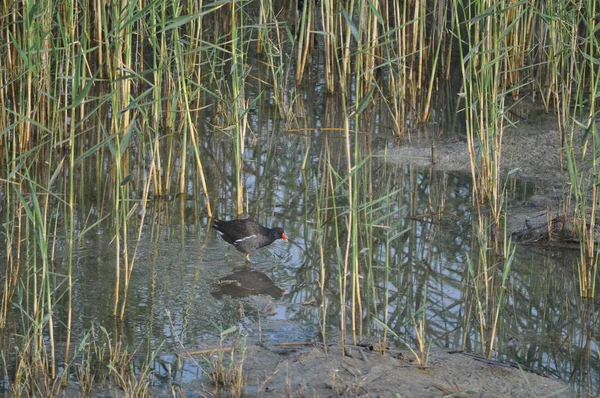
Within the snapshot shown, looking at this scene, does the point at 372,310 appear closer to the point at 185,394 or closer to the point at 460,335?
the point at 460,335

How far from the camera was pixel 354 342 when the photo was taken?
4590 millimetres

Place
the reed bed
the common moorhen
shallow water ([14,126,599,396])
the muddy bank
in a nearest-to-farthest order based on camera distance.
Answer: the muddy bank < the reed bed < shallow water ([14,126,599,396]) < the common moorhen

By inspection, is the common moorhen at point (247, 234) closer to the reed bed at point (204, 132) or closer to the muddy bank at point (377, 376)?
the reed bed at point (204, 132)

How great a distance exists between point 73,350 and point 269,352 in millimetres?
974

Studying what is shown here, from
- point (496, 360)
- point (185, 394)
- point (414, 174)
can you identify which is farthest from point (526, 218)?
point (185, 394)

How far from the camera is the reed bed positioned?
4.62 metres

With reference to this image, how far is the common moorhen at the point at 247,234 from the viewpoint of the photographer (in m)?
6.10

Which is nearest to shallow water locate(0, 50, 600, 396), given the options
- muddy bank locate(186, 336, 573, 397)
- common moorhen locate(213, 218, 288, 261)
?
common moorhen locate(213, 218, 288, 261)

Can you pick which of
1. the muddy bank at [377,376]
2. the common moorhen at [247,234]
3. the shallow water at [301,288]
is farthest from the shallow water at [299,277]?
the muddy bank at [377,376]

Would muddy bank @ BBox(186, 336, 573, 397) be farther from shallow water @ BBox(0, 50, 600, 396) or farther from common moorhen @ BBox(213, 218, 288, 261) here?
common moorhen @ BBox(213, 218, 288, 261)

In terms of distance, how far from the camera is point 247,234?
6.15m

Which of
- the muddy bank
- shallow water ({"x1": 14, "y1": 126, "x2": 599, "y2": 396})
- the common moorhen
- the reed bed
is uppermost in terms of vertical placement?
the reed bed

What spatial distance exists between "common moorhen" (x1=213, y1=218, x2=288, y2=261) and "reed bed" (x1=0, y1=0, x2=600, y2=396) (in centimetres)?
42

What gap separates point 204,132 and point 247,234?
307 cm
